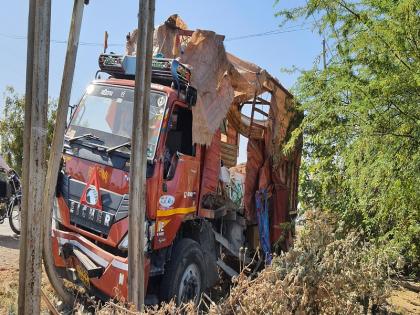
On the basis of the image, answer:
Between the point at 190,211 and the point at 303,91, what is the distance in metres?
1.98

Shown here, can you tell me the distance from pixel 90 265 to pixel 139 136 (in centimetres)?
200

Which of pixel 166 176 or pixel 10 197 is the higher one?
pixel 166 176

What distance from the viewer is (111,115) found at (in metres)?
5.56

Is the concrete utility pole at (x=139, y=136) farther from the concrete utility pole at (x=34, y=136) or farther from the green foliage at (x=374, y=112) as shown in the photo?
the green foliage at (x=374, y=112)

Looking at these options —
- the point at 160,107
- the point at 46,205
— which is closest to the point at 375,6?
the point at 160,107

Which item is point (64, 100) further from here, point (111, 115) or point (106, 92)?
point (106, 92)

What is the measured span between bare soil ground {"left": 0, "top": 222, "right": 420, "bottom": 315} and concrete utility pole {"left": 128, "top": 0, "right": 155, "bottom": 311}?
1.60 meters

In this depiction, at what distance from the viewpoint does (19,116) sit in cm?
2097

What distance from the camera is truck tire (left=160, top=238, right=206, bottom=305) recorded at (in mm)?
5156

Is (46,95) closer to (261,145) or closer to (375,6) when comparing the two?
(375,6)

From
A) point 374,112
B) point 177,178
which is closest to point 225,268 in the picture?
point 177,178

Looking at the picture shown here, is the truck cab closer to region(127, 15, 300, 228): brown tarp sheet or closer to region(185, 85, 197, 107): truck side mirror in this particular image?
region(185, 85, 197, 107): truck side mirror

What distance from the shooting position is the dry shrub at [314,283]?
3.38 metres

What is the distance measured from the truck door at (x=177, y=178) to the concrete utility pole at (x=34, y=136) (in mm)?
2373
